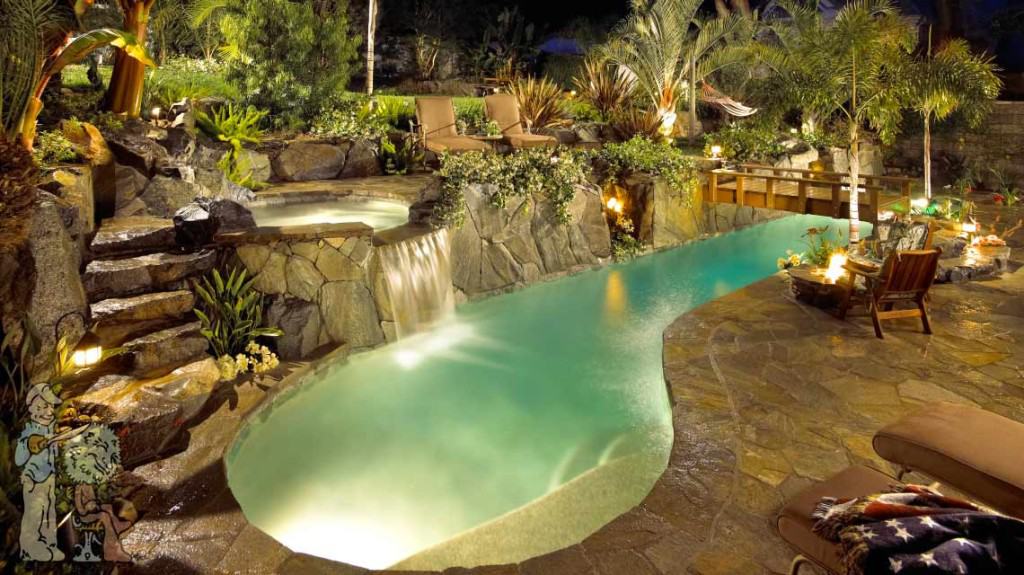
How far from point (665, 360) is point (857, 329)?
2016 millimetres

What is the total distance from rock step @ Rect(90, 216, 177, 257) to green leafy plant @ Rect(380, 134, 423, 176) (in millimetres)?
5473

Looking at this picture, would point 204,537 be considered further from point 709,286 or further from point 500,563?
point 709,286

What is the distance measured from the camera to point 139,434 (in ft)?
14.1

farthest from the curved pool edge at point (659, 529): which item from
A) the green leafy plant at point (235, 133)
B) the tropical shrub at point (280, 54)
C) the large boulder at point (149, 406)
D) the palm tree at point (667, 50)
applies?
the palm tree at point (667, 50)

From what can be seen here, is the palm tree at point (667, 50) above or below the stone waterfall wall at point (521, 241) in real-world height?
above

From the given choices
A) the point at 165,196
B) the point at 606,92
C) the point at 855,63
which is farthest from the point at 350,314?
the point at 606,92

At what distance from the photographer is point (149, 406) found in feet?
14.8

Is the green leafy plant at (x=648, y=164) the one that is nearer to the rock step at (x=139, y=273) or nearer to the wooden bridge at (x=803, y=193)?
the wooden bridge at (x=803, y=193)

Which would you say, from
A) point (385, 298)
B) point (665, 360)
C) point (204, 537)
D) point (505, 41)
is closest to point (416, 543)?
point (204, 537)

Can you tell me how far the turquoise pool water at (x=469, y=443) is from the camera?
12.9ft

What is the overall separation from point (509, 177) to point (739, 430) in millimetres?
A: 5163

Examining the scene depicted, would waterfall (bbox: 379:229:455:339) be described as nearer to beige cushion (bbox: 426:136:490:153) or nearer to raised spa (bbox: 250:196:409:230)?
raised spa (bbox: 250:196:409:230)

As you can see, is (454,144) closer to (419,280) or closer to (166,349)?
(419,280)

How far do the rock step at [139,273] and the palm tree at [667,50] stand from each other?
9593 mm
